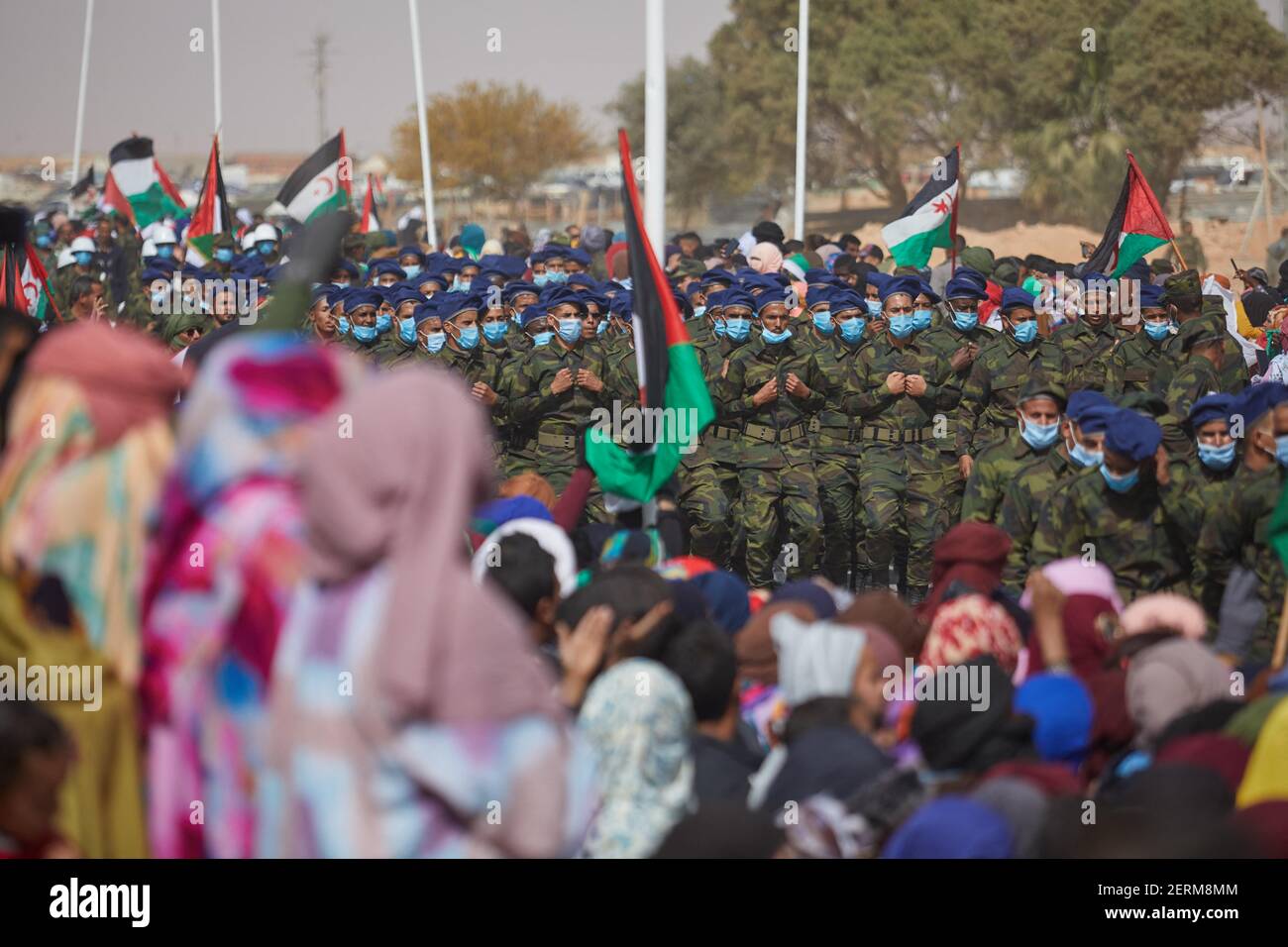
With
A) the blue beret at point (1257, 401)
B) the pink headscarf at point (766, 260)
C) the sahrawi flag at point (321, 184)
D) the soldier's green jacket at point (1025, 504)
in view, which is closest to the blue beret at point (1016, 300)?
the soldier's green jacket at point (1025, 504)

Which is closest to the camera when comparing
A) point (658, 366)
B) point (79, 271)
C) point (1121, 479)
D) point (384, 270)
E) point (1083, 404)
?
point (658, 366)

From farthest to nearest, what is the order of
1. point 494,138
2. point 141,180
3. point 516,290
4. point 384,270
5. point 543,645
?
point 494,138 → point 141,180 → point 384,270 → point 516,290 → point 543,645

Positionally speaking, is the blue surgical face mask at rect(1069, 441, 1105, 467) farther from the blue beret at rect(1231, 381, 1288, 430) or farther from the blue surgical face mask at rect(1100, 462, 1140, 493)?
the blue beret at rect(1231, 381, 1288, 430)

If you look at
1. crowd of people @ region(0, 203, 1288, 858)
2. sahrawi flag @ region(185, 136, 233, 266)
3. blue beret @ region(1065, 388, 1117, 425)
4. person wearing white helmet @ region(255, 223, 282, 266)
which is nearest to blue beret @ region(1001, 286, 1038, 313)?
crowd of people @ region(0, 203, 1288, 858)

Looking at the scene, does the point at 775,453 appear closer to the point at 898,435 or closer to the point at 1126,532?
the point at 898,435

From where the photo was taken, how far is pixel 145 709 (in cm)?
363

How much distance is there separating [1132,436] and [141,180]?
1770 centimetres

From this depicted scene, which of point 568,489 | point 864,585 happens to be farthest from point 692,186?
point 568,489

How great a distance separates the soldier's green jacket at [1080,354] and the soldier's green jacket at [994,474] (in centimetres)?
237

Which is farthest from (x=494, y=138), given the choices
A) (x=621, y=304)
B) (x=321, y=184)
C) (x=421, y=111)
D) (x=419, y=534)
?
(x=419, y=534)

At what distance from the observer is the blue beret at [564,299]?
11312mm

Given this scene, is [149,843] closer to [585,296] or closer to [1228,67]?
[585,296]

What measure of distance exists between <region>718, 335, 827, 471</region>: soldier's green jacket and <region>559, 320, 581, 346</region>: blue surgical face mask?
0.91 metres

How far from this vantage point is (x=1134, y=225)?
46.6 feet
